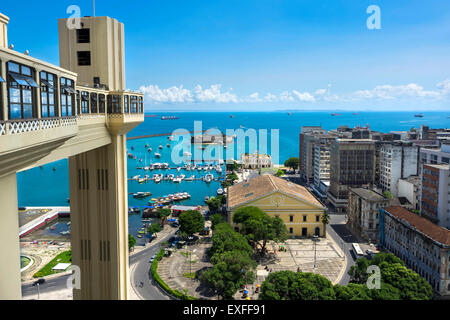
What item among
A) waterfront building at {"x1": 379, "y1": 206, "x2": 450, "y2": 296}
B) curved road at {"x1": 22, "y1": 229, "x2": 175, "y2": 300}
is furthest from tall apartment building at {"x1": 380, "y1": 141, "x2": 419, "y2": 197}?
curved road at {"x1": 22, "y1": 229, "x2": 175, "y2": 300}

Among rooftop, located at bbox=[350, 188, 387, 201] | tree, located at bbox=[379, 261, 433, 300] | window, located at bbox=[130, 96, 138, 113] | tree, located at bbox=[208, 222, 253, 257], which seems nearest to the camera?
window, located at bbox=[130, 96, 138, 113]

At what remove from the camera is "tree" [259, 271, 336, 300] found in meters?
19.6

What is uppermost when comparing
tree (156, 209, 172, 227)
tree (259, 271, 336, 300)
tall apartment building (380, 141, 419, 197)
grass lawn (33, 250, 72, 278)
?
tall apartment building (380, 141, 419, 197)

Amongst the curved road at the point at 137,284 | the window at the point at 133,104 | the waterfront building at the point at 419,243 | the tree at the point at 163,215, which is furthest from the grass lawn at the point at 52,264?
the waterfront building at the point at 419,243

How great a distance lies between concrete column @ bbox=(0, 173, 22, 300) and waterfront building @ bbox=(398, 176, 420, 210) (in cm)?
4109

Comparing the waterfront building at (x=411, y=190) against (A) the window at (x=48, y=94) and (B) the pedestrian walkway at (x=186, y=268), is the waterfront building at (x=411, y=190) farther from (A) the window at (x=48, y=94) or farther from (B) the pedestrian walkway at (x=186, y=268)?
(A) the window at (x=48, y=94)

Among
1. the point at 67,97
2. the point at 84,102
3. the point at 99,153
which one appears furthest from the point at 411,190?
the point at 67,97

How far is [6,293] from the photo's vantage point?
608 centimetres

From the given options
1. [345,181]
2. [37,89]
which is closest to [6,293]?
[37,89]

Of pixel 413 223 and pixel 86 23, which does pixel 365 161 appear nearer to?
pixel 413 223

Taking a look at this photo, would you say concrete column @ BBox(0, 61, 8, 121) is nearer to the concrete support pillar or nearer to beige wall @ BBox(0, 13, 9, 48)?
beige wall @ BBox(0, 13, 9, 48)

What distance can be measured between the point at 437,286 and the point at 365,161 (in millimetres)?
25621

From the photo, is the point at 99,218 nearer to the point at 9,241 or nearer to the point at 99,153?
the point at 99,153

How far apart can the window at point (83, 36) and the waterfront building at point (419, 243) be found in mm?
25517
